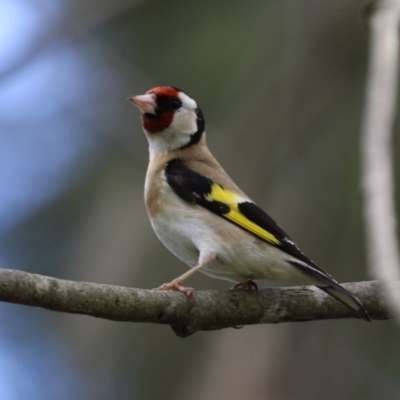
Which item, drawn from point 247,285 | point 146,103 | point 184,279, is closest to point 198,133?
point 146,103

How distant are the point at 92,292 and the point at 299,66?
581cm

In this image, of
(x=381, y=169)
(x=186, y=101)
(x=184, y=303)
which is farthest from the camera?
(x=186, y=101)

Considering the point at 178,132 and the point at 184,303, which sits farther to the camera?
the point at 178,132

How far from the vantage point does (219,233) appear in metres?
4.59

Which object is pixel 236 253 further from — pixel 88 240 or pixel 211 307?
pixel 88 240

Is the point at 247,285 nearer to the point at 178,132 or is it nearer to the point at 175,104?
the point at 178,132

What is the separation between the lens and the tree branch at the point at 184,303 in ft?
9.79

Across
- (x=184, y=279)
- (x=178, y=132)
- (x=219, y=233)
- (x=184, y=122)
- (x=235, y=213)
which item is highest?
(x=184, y=122)

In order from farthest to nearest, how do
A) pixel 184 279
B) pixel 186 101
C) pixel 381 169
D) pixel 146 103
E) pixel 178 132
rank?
pixel 186 101 < pixel 178 132 < pixel 146 103 < pixel 184 279 < pixel 381 169

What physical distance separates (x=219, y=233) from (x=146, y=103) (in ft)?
4.35

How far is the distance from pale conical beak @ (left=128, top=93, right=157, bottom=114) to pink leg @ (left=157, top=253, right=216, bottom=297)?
139 cm

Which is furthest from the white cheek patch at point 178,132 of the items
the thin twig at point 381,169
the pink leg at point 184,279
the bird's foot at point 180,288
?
the thin twig at point 381,169

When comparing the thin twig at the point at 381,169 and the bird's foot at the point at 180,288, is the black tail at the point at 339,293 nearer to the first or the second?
the bird's foot at the point at 180,288

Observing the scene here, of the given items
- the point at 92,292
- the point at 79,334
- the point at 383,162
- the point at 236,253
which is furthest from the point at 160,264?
the point at 383,162
